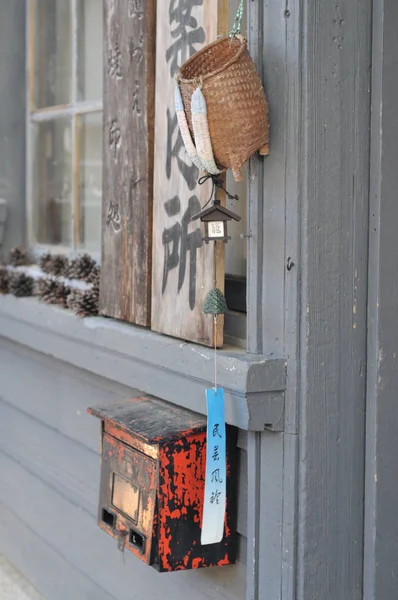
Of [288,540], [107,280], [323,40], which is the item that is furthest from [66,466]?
[323,40]

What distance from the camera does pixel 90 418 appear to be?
271cm

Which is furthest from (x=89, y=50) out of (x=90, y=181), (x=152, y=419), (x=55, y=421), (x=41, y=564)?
(x=41, y=564)

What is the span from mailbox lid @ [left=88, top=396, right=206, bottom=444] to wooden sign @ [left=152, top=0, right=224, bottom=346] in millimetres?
206

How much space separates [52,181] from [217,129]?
69.3 inches

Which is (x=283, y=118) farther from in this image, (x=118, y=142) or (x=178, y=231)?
(x=118, y=142)

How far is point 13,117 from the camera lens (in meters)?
3.34

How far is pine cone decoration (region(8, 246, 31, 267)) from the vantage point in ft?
10.5

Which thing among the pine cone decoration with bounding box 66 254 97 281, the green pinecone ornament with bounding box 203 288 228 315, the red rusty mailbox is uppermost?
the pine cone decoration with bounding box 66 254 97 281

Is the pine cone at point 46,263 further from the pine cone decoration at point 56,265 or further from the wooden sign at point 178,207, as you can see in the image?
the wooden sign at point 178,207

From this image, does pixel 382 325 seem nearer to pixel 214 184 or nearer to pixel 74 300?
→ pixel 214 184

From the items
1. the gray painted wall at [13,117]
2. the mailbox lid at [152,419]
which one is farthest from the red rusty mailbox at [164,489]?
the gray painted wall at [13,117]

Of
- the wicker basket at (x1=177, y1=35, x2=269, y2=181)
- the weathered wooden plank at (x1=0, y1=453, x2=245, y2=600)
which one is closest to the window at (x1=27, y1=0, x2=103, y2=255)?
the weathered wooden plank at (x1=0, y1=453, x2=245, y2=600)

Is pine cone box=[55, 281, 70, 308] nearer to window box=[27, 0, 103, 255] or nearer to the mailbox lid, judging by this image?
window box=[27, 0, 103, 255]

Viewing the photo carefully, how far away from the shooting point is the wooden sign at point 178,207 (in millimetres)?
1944
